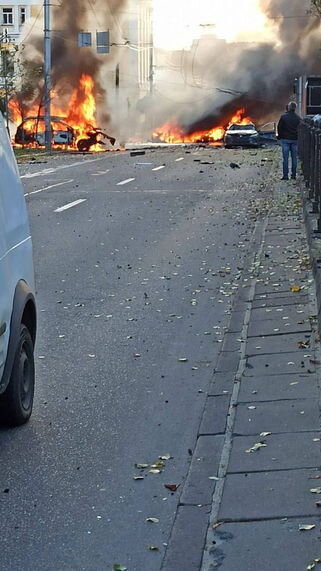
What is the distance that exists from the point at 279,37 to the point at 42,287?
1889 inches

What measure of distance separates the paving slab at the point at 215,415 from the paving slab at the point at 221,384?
12 cm

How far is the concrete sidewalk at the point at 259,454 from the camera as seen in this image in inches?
173

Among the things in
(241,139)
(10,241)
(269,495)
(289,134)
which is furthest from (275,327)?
(241,139)

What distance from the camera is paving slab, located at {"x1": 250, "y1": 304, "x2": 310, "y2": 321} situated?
9.07m

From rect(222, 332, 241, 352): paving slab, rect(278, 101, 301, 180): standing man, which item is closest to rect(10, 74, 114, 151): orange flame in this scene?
rect(278, 101, 301, 180): standing man

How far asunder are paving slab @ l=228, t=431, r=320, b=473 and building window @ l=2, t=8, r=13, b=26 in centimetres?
9393

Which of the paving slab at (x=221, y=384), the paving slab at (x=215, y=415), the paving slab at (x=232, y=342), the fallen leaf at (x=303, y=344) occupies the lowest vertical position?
the paving slab at (x=232, y=342)

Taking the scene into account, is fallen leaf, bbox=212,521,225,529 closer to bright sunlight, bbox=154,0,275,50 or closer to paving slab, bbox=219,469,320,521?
paving slab, bbox=219,469,320,521

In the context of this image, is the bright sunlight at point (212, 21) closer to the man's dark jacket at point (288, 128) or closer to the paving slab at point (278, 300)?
the man's dark jacket at point (288, 128)

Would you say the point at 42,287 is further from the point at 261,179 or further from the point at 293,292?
the point at 261,179

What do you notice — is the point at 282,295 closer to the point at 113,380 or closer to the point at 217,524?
the point at 113,380

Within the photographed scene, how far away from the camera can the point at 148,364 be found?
780 centimetres

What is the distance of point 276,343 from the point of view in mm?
8125

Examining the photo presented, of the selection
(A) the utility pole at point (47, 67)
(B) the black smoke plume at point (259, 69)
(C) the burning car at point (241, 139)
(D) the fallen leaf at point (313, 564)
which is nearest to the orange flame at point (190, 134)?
(B) the black smoke plume at point (259, 69)
